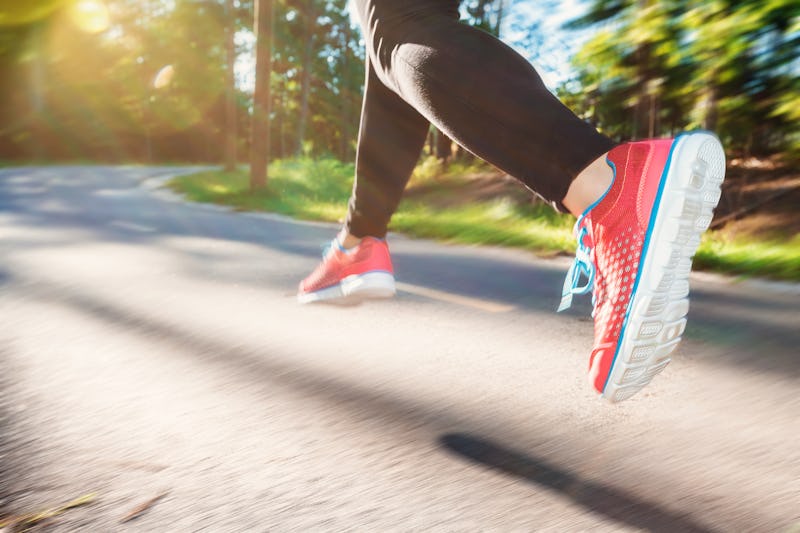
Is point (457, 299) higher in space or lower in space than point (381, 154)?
lower

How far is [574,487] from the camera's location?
1.14 meters

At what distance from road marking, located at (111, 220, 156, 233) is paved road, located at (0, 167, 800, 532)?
264 centimetres

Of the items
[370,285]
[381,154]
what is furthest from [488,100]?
[370,285]

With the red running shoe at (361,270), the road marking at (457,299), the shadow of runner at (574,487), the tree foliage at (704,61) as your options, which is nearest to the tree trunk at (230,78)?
the tree foliage at (704,61)

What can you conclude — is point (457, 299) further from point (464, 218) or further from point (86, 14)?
point (464, 218)

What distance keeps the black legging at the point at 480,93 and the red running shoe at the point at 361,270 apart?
761 mm

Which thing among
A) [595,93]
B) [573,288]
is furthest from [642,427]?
[595,93]

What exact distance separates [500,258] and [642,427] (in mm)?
2466

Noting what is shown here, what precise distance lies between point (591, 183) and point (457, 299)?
1.35m

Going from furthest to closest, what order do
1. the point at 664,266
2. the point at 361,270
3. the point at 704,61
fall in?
the point at 704,61
the point at 361,270
the point at 664,266

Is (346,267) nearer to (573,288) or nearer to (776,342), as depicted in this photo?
(573,288)

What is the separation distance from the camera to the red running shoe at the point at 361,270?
89.4 inches

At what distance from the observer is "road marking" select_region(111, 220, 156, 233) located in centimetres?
545

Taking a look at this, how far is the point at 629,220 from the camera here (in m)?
1.38
